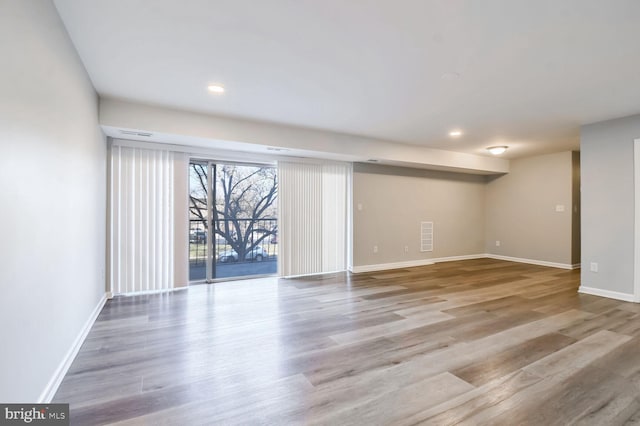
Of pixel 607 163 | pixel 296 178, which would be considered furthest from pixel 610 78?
pixel 296 178

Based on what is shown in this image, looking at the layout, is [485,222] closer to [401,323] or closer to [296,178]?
[296,178]

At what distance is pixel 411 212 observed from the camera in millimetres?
6816

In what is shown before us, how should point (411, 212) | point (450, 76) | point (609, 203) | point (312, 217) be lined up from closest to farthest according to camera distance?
point (450, 76) → point (609, 203) → point (312, 217) → point (411, 212)

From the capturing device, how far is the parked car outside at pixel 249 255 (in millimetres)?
6535

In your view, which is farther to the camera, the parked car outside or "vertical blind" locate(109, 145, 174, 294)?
the parked car outside

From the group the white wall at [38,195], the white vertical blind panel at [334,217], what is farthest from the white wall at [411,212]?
the white wall at [38,195]

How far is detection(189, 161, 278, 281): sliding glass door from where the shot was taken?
518 centimetres

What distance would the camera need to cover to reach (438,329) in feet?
10.2

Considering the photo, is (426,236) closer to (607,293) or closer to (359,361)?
(607,293)

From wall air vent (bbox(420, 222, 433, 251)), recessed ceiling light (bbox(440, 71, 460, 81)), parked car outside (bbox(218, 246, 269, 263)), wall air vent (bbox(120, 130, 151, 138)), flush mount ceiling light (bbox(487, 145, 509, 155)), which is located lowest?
parked car outside (bbox(218, 246, 269, 263))

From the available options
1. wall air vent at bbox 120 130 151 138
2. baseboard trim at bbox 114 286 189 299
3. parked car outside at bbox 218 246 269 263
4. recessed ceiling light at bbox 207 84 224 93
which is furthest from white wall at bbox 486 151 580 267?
wall air vent at bbox 120 130 151 138

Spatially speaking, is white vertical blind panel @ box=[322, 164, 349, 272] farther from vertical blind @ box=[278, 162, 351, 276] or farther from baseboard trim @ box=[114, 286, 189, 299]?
baseboard trim @ box=[114, 286, 189, 299]

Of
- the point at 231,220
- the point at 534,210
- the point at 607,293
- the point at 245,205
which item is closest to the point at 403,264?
the point at 607,293

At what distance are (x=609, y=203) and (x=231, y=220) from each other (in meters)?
6.16
